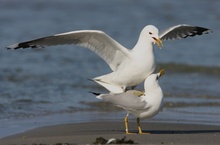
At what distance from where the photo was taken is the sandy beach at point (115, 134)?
6980 millimetres

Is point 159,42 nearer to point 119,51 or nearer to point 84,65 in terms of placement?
point 119,51

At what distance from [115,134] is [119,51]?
1357 mm

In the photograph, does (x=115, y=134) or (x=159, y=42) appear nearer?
(x=115, y=134)

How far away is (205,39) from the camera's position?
15875mm

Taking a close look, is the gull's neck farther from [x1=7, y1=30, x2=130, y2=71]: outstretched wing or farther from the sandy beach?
the sandy beach

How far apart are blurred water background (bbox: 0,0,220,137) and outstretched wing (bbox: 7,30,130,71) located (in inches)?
38.3

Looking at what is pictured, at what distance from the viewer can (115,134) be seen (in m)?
7.62

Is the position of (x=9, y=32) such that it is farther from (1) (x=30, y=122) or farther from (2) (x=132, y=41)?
(1) (x=30, y=122)

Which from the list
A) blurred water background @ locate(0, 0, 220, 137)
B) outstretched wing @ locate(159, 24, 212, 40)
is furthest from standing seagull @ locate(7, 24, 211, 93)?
blurred water background @ locate(0, 0, 220, 137)

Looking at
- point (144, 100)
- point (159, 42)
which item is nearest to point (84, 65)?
point (159, 42)

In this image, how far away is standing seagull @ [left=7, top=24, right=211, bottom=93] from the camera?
26.5 feet

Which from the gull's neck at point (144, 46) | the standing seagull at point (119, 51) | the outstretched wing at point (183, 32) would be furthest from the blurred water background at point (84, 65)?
the gull's neck at point (144, 46)

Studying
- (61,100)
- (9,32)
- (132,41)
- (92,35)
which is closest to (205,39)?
(132,41)

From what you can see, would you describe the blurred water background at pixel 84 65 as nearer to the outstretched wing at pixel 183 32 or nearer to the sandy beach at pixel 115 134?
the sandy beach at pixel 115 134
